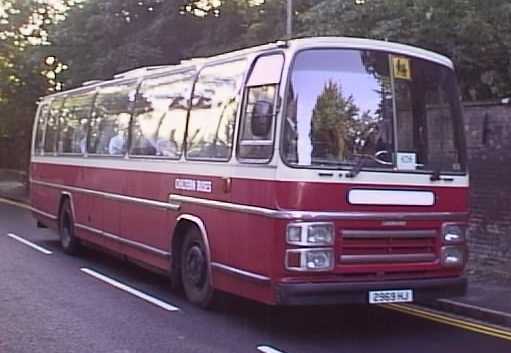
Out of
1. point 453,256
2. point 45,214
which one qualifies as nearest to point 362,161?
point 453,256

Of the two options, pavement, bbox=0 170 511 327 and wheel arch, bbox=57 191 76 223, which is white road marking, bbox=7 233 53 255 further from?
pavement, bbox=0 170 511 327

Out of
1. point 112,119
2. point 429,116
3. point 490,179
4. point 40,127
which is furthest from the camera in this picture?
point 40,127

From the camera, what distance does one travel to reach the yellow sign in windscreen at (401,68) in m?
9.23

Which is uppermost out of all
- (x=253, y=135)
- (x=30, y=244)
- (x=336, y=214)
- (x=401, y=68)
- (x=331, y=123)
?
(x=401, y=68)

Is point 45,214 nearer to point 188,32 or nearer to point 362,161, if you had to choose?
point 188,32

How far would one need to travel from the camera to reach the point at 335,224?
8461mm

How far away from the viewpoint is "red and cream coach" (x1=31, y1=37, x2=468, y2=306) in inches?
332

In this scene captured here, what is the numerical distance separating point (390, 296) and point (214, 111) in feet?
9.50

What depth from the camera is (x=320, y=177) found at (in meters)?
8.45

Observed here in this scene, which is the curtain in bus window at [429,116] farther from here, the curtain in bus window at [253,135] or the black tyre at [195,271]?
the black tyre at [195,271]

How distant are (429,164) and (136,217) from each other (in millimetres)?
4512

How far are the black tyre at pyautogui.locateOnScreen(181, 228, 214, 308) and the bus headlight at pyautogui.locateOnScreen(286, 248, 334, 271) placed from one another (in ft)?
5.83

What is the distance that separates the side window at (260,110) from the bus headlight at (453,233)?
6.40ft

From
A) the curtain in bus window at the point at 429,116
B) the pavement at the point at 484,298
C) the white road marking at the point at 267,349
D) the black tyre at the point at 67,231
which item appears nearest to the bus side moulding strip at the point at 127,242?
the black tyre at the point at 67,231
